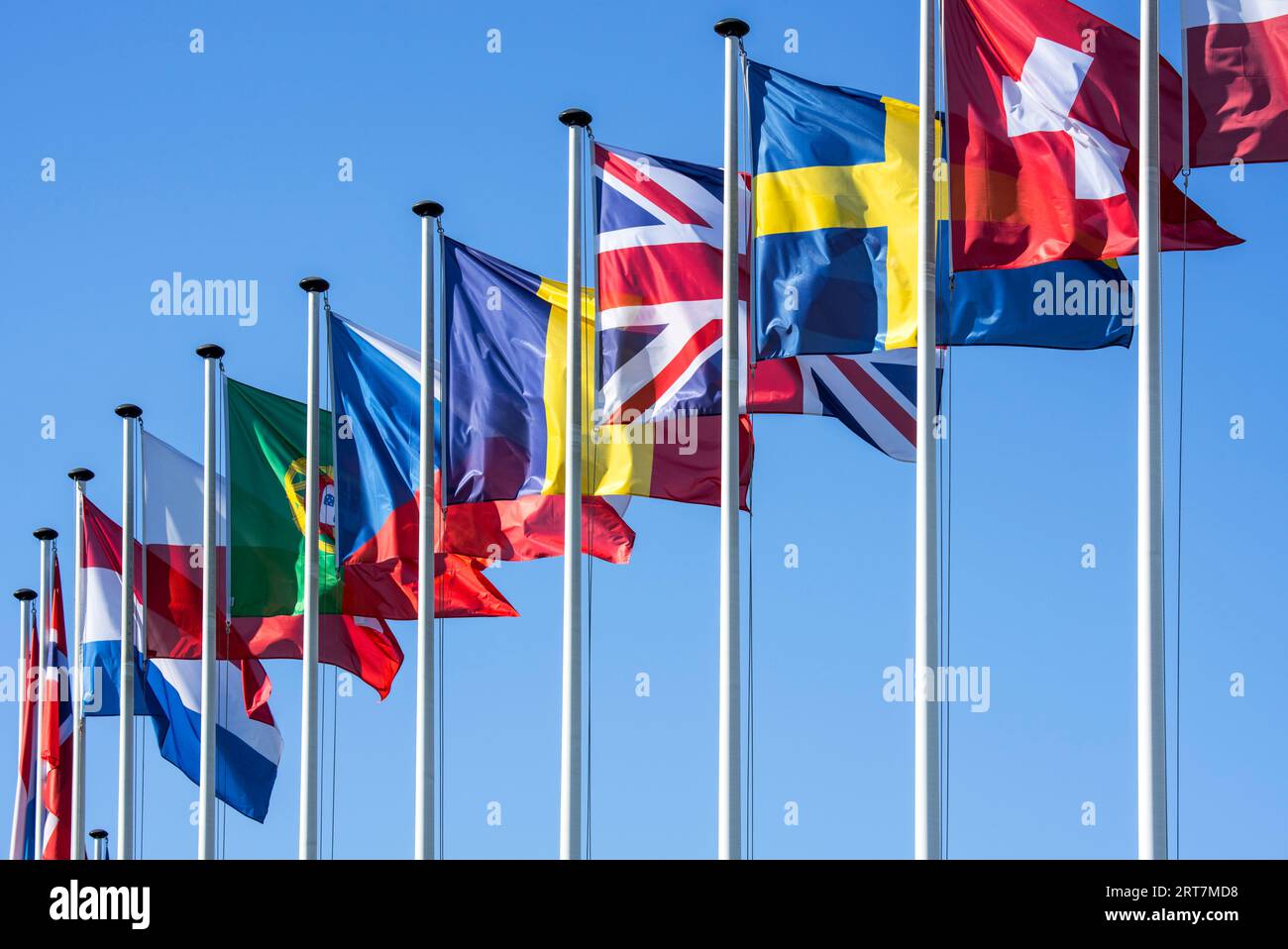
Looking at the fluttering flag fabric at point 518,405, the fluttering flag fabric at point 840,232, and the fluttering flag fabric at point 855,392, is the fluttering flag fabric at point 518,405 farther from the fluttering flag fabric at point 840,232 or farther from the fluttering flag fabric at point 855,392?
the fluttering flag fabric at point 840,232

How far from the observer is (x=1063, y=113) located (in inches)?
825

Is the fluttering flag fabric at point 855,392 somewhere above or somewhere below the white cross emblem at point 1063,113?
below

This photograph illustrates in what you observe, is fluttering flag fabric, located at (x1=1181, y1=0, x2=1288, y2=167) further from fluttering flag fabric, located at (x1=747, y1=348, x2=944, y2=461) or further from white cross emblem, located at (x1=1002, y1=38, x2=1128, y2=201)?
fluttering flag fabric, located at (x1=747, y1=348, x2=944, y2=461)

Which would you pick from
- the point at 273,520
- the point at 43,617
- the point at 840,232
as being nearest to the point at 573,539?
the point at 840,232

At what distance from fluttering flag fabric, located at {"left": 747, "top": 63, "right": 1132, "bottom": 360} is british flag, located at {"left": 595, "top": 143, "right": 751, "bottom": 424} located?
1.80 m

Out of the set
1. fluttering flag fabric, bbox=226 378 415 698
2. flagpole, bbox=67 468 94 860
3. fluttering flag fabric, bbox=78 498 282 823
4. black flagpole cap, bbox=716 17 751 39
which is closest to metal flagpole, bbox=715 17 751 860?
black flagpole cap, bbox=716 17 751 39

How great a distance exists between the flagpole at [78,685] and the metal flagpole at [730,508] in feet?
53.9

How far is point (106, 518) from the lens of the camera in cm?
3712

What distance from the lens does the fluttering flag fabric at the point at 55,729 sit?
38969 mm

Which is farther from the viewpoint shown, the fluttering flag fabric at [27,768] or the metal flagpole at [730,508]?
the fluttering flag fabric at [27,768]

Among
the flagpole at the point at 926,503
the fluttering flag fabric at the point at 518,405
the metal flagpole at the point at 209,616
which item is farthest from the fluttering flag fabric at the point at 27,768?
the flagpole at the point at 926,503

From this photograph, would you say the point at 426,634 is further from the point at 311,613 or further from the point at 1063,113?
the point at 1063,113
